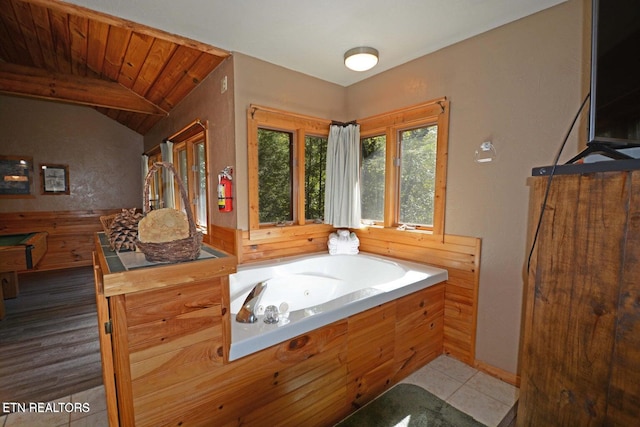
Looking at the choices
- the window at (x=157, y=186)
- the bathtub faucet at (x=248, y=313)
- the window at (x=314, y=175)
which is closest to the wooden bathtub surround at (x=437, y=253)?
the window at (x=314, y=175)

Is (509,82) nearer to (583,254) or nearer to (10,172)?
(583,254)

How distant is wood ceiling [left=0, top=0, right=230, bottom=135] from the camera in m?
2.44

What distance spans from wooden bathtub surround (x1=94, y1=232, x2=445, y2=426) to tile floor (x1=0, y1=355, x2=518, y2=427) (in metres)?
0.64

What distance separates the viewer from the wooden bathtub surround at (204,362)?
40.8 inches

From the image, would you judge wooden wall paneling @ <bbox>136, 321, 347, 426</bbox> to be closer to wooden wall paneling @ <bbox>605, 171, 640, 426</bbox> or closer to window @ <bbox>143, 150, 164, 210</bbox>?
wooden wall paneling @ <bbox>605, 171, 640, 426</bbox>

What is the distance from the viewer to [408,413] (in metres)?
1.73

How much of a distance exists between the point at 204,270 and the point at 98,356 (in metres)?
2.05

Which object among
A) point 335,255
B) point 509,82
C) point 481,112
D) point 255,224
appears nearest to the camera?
point 509,82

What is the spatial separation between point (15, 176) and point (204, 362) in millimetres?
5695

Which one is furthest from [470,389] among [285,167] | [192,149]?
[192,149]

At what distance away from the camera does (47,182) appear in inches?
191

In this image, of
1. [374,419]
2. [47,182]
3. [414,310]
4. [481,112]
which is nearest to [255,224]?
[414,310]

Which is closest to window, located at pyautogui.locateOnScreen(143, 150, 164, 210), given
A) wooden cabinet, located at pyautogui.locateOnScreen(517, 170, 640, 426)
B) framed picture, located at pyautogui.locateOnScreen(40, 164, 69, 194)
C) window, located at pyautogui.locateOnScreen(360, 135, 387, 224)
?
framed picture, located at pyautogui.locateOnScreen(40, 164, 69, 194)

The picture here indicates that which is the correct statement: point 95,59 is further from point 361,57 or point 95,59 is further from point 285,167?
point 361,57
